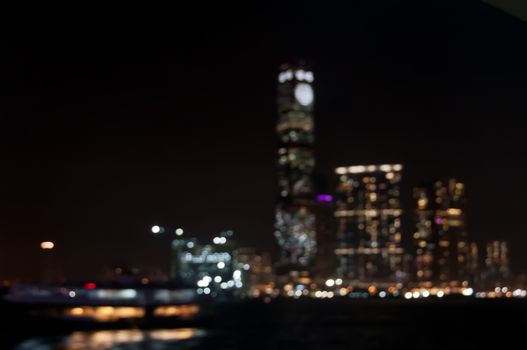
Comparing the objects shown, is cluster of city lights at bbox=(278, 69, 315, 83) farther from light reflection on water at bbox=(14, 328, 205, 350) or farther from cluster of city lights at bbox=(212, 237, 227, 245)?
light reflection on water at bbox=(14, 328, 205, 350)

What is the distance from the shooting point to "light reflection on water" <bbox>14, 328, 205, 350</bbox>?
69.2ft

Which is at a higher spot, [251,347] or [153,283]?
[153,283]

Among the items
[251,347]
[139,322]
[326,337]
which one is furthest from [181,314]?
[326,337]

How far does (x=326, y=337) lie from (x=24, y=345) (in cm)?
1716

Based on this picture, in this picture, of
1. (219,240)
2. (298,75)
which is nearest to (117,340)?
(219,240)

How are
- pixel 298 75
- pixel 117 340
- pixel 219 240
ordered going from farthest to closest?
pixel 298 75, pixel 219 240, pixel 117 340

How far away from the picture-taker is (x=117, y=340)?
2419 cm

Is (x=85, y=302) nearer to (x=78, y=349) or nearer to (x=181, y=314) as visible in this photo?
(x=181, y=314)

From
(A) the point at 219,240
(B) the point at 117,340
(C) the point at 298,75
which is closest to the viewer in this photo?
(B) the point at 117,340

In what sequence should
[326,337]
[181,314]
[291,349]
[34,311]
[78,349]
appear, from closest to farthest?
1. [78,349]
2. [291,349]
3. [34,311]
4. [181,314]
5. [326,337]

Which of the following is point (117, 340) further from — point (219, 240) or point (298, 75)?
point (298, 75)

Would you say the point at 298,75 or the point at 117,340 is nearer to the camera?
the point at 117,340

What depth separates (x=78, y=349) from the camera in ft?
67.1

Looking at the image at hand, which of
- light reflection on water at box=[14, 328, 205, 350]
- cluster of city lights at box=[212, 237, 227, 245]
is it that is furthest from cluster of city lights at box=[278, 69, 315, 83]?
light reflection on water at box=[14, 328, 205, 350]
